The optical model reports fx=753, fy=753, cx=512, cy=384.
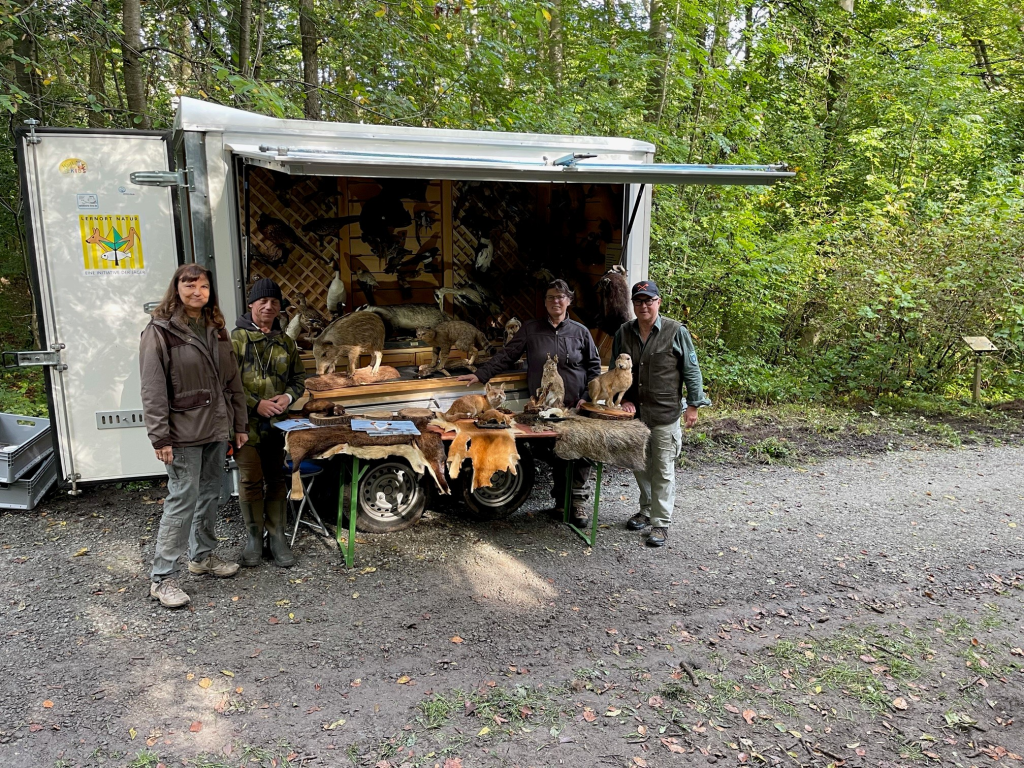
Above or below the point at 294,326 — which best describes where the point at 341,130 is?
above

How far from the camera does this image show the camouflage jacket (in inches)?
169

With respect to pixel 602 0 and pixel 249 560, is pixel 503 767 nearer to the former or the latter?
pixel 249 560

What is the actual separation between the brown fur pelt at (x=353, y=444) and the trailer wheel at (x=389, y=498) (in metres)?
0.50

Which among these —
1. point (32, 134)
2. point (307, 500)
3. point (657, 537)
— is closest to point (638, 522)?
point (657, 537)

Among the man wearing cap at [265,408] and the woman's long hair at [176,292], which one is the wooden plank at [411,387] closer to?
the man wearing cap at [265,408]

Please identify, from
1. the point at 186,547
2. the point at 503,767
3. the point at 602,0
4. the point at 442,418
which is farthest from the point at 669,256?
the point at 503,767

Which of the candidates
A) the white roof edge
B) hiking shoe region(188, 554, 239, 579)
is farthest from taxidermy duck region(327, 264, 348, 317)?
hiking shoe region(188, 554, 239, 579)

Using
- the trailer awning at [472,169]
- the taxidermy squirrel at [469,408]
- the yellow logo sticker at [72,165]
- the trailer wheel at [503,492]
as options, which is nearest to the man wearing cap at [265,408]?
the trailer awning at [472,169]

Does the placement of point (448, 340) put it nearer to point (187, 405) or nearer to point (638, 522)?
point (638, 522)

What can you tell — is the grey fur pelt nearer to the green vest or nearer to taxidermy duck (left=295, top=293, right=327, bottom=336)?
the green vest

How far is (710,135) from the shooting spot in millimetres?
8844

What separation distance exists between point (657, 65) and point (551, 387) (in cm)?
574

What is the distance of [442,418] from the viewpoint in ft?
16.1

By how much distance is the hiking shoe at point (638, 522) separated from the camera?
541 centimetres
